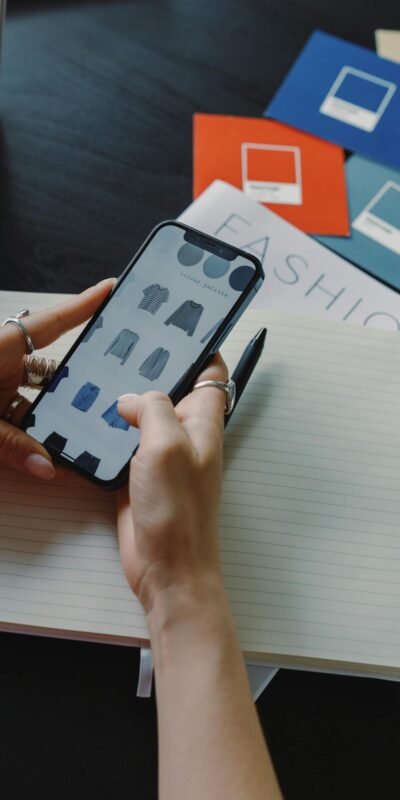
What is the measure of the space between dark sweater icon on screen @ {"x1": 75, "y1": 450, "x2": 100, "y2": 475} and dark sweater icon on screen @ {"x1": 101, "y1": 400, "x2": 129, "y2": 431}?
29mm

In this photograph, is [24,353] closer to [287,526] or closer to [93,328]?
[93,328]

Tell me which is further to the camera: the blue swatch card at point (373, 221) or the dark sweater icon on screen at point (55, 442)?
the blue swatch card at point (373, 221)

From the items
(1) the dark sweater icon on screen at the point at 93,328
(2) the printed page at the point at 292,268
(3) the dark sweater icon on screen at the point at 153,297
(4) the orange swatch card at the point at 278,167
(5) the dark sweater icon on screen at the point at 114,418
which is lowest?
(5) the dark sweater icon on screen at the point at 114,418

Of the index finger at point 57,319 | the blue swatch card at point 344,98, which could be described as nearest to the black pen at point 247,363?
the index finger at point 57,319

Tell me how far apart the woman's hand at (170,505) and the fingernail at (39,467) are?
8 cm

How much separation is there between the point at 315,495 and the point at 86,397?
0.20 m

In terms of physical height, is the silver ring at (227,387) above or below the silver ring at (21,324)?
below

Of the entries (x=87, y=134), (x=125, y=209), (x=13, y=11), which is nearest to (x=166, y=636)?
(x=125, y=209)

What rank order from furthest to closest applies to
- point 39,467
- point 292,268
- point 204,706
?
point 292,268
point 39,467
point 204,706

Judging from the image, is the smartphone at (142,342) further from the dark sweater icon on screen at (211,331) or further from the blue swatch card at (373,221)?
the blue swatch card at (373,221)

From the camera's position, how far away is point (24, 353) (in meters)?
0.59

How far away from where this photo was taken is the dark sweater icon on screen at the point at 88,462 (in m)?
0.56

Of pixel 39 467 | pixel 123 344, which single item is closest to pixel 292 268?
pixel 123 344

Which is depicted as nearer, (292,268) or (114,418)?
(114,418)
